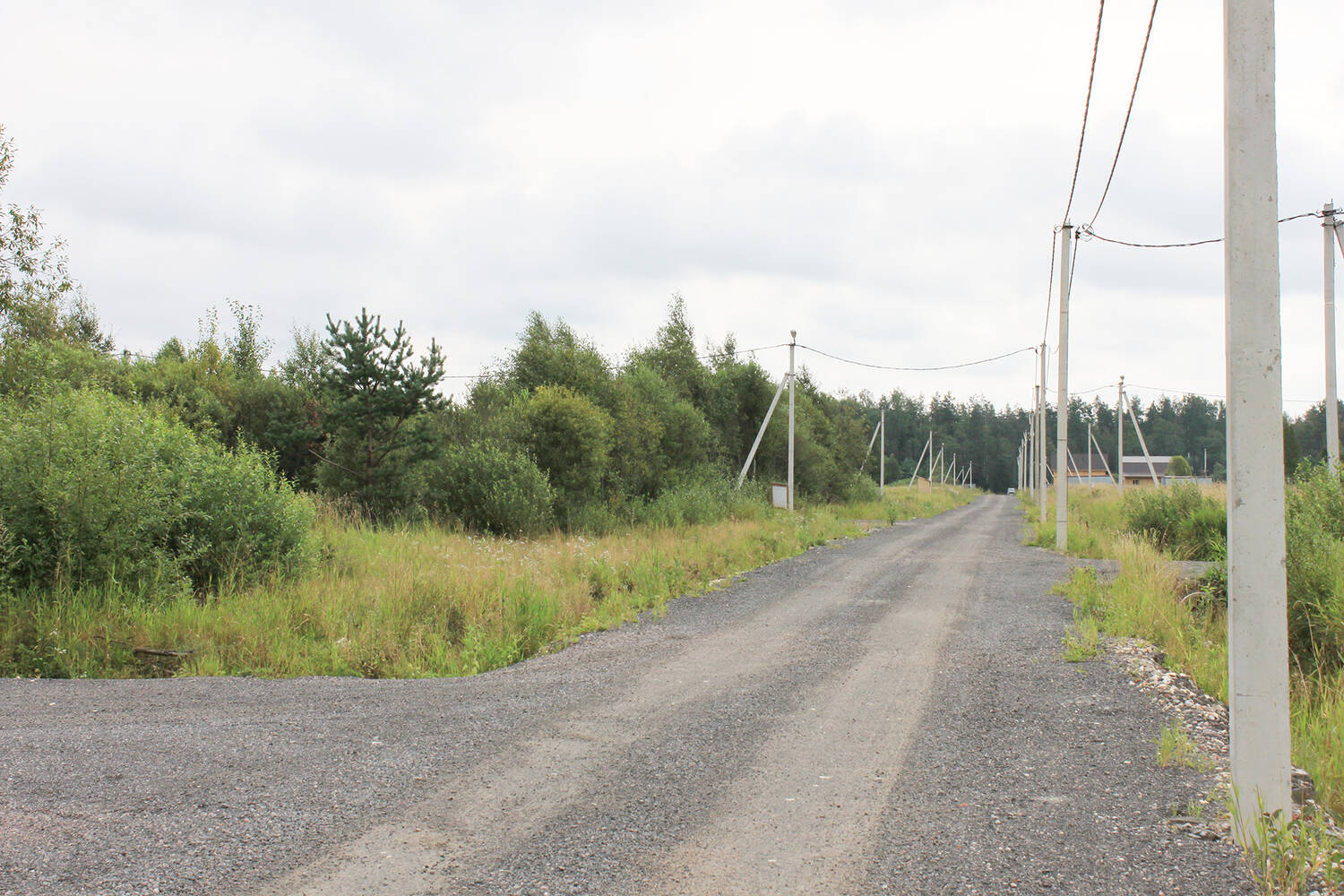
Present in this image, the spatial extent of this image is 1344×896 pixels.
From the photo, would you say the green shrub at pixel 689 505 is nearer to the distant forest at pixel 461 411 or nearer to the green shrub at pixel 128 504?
the distant forest at pixel 461 411

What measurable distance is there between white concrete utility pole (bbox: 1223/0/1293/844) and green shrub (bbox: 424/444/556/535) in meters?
16.3

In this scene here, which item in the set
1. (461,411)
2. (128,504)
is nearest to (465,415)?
(461,411)

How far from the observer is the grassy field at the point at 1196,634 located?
4.78 meters

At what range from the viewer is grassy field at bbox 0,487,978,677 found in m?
7.59

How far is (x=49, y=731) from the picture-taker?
5.18 metres

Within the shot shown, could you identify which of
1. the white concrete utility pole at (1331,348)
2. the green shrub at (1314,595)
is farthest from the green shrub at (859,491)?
the green shrub at (1314,595)

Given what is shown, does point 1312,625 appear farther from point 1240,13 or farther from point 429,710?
point 429,710

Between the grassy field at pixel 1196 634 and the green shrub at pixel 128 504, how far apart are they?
9854 millimetres

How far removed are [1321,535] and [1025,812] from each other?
25.7 ft

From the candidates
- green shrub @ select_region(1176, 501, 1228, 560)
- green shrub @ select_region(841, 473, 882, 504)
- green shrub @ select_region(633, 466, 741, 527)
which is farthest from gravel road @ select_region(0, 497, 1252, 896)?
green shrub @ select_region(841, 473, 882, 504)

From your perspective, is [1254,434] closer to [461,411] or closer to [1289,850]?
[1289,850]

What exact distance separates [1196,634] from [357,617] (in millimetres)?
8421

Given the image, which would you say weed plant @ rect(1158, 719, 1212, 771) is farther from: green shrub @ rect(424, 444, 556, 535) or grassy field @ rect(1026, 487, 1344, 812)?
green shrub @ rect(424, 444, 556, 535)

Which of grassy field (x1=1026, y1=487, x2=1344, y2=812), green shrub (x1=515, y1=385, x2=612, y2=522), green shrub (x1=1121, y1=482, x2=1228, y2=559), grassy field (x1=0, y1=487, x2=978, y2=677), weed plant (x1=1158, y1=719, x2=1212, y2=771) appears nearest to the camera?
weed plant (x1=1158, y1=719, x2=1212, y2=771)
